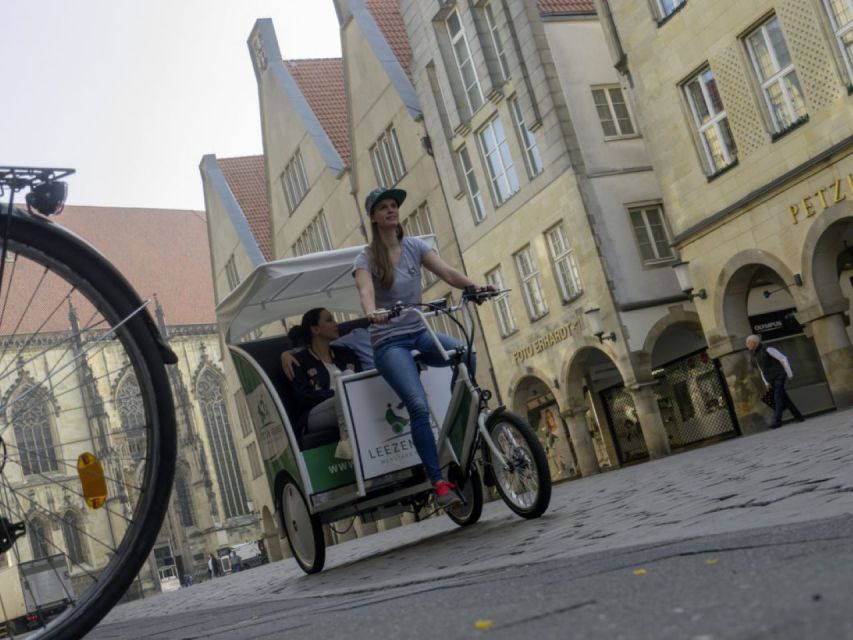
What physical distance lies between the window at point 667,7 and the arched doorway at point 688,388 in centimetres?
720

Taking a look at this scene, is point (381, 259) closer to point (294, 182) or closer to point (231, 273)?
point (294, 182)

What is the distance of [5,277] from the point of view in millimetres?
3715

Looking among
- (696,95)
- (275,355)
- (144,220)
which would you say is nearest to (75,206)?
(144,220)

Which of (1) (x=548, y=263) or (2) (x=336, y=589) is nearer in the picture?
(2) (x=336, y=589)

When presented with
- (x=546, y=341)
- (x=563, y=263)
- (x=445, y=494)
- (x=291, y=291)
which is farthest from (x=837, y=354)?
(x=445, y=494)

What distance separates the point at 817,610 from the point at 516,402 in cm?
2911

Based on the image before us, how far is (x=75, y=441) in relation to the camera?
350cm

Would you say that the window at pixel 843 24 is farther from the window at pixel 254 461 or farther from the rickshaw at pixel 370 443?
the window at pixel 254 461

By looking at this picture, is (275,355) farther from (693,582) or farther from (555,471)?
(555,471)

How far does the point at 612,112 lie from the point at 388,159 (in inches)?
366

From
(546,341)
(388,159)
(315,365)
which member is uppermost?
(388,159)

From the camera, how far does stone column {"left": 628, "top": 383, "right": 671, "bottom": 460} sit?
26.7 m

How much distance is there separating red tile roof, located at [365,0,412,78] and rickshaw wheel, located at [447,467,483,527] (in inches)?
1076

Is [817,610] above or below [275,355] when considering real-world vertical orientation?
below
